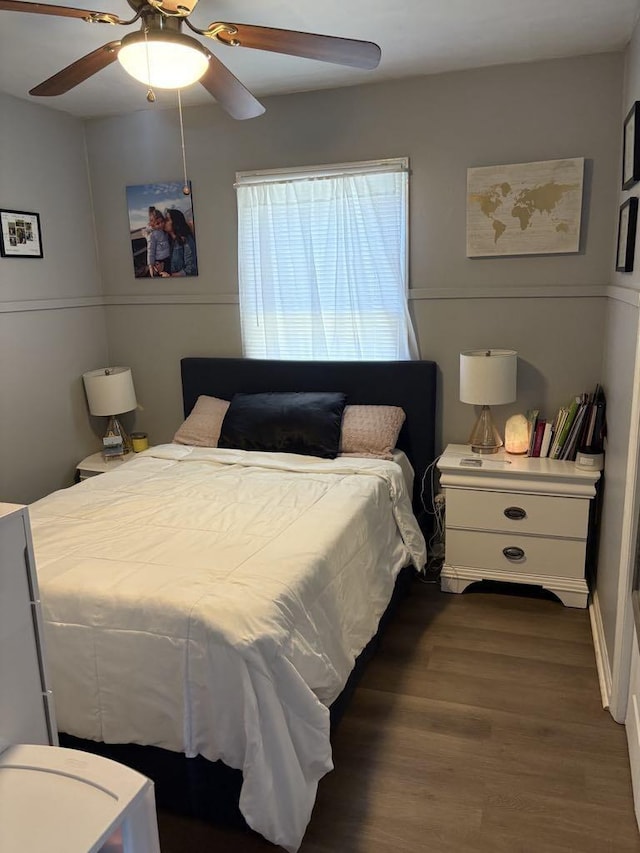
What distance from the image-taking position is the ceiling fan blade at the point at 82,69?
2.03m

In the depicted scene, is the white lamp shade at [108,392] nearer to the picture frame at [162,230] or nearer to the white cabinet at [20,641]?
the picture frame at [162,230]

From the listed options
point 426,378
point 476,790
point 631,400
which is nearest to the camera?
point 476,790

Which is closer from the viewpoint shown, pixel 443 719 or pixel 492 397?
pixel 443 719

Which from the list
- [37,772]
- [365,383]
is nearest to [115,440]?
[365,383]

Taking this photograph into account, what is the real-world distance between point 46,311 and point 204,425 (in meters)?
1.11

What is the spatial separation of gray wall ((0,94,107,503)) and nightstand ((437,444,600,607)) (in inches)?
88.0

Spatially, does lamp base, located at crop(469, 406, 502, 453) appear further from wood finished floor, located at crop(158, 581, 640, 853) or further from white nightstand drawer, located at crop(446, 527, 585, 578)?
wood finished floor, located at crop(158, 581, 640, 853)

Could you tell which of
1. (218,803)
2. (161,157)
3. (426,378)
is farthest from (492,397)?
(161,157)

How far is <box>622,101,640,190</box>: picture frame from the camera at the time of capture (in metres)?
2.35

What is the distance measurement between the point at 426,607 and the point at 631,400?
1.45 meters

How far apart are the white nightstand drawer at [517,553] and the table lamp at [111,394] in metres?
2.06

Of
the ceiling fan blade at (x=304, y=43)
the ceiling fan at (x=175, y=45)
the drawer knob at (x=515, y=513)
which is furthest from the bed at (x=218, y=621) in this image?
the ceiling fan blade at (x=304, y=43)

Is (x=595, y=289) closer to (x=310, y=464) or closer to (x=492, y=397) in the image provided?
(x=492, y=397)

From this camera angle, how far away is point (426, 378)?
3441 millimetres
